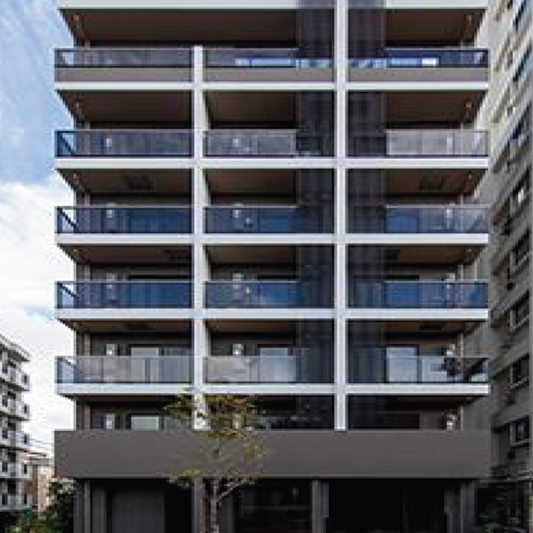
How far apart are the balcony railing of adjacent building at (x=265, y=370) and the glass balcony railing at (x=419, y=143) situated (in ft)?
22.7

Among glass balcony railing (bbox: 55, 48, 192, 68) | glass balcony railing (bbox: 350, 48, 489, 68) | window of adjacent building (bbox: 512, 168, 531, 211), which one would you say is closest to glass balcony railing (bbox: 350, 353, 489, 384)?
window of adjacent building (bbox: 512, 168, 531, 211)

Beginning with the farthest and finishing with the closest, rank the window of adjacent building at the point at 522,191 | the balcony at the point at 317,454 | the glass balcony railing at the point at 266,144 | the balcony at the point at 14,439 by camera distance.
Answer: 1. the balcony at the point at 14,439
2. the window of adjacent building at the point at 522,191
3. the glass balcony railing at the point at 266,144
4. the balcony at the point at 317,454

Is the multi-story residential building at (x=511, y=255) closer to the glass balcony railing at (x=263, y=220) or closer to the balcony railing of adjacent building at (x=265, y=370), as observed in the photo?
the balcony railing of adjacent building at (x=265, y=370)

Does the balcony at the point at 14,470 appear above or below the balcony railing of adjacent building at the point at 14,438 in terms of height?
below

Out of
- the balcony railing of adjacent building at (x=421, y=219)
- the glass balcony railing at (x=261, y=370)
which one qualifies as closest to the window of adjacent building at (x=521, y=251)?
the balcony railing of adjacent building at (x=421, y=219)

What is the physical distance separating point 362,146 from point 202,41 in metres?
7.13

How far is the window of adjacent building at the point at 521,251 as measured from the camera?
35531mm

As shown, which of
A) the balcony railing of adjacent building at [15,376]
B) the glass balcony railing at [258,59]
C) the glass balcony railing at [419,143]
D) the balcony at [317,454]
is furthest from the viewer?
the balcony railing of adjacent building at [15,376]

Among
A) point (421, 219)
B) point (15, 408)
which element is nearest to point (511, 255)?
point (421, 219)

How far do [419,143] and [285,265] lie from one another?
6.08 metres

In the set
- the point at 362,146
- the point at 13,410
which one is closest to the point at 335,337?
the point at 362,146

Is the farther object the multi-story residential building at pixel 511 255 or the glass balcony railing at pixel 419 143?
the multi-story residential building at pixel 511 255

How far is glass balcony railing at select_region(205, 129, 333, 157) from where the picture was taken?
32.7 m

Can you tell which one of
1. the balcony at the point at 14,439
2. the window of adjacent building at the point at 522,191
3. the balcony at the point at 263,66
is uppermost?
the balcony at the point at 263,66
